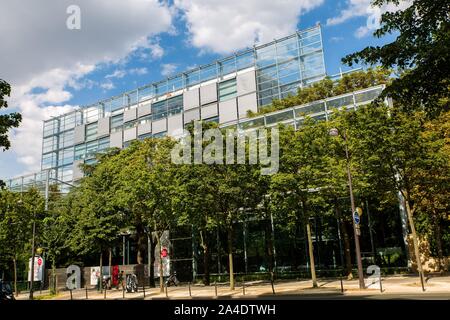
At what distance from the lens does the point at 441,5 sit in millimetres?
12516

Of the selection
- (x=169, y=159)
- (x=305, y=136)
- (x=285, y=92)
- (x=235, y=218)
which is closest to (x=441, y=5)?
(x=305, y=136)

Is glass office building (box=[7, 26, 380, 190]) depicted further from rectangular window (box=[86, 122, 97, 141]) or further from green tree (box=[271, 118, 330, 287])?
green tree (box=[271, 118, 330, 287])

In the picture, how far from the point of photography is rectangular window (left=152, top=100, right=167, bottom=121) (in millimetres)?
66688

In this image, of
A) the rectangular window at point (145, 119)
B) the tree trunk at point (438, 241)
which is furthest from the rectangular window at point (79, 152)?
the tree trunk at point (438, 241)

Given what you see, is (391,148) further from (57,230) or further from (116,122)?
(116,122)

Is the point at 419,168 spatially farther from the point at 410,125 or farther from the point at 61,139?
the point at 61,139

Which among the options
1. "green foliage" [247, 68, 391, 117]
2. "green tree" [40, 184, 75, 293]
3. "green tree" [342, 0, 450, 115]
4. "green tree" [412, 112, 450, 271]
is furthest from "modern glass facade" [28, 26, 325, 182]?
"green tree" [342, 0, 450, 115]

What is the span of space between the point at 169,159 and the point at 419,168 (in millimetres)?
17458

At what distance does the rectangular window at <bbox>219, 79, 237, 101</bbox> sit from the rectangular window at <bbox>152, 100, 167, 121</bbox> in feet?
33.7

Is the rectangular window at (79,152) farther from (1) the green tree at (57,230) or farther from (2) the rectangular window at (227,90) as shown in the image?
(1) the green tree at (57,230)

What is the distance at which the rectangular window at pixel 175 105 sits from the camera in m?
65.1

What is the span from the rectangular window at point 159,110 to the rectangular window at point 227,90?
1028cm
